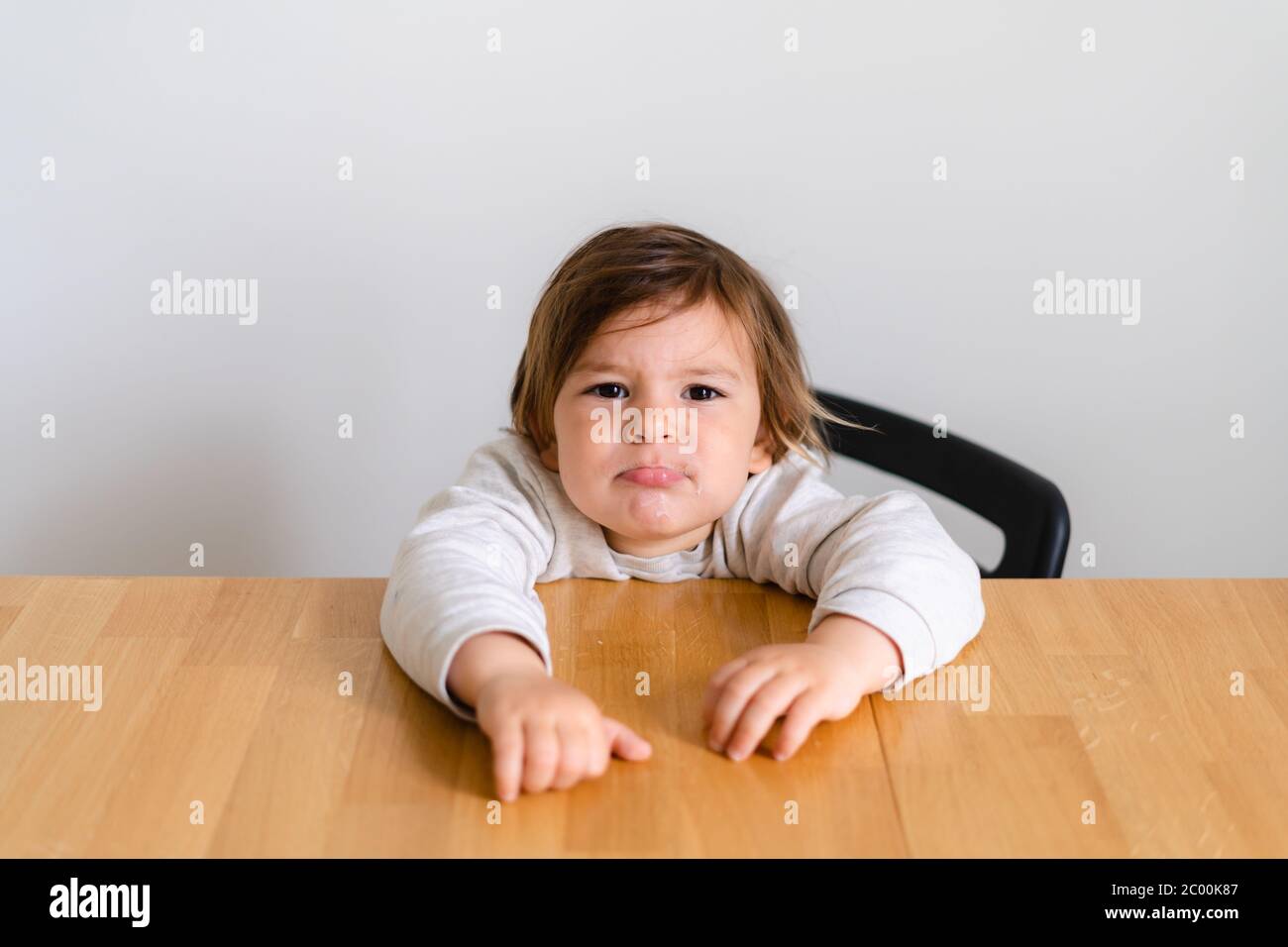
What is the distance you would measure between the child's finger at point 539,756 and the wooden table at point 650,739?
0.01m

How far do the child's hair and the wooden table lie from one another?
247mm

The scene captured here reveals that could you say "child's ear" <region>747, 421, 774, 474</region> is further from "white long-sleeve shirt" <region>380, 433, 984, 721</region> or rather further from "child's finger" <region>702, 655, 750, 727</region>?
"child's finger" <region>702, 655, 750, 727</region>

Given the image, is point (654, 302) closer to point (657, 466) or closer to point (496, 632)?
point (657, 466)

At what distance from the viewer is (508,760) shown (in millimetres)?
853

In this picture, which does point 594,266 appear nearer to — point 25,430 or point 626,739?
point 626,739

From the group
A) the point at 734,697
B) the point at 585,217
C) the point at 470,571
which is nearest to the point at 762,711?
the point at 734,697

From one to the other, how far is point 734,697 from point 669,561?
356 mm

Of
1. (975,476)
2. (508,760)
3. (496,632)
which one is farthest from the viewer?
(975,476)

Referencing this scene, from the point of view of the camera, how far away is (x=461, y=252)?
7.43 feet

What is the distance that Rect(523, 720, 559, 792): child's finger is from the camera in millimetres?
852

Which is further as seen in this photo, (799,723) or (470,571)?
(470,571)
